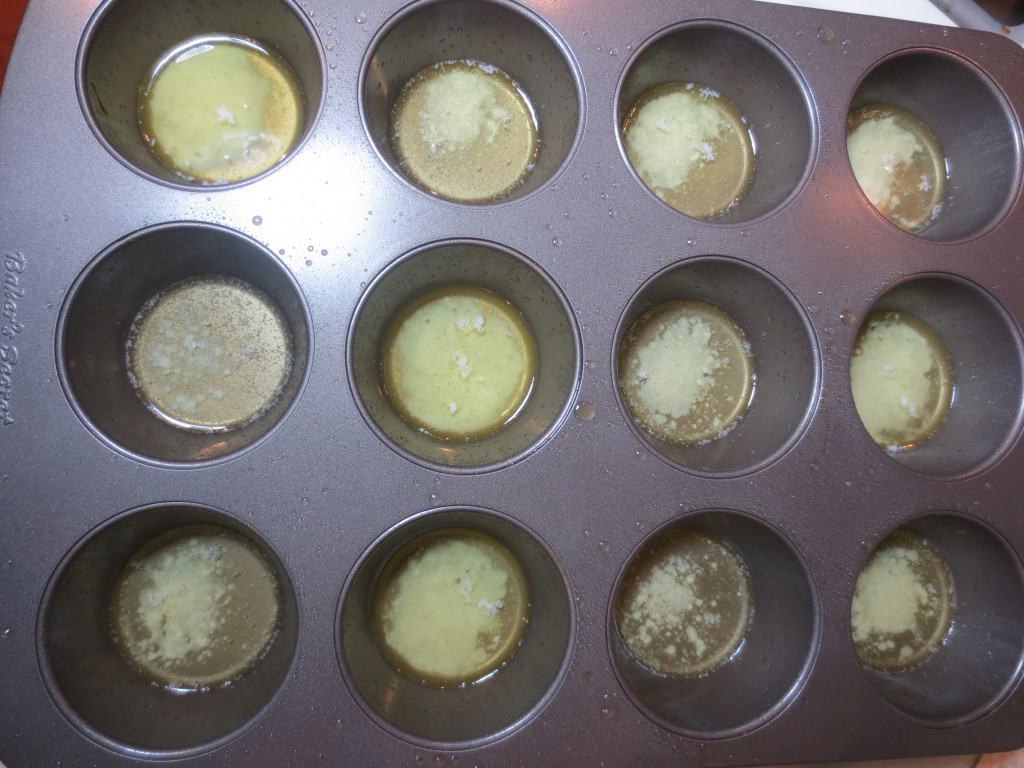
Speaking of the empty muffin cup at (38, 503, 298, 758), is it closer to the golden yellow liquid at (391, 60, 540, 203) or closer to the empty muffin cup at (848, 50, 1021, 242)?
the golden yellow liquid at (391, 60, 540, 203)

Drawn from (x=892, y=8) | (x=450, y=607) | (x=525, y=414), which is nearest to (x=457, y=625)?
(x=450, y=607)

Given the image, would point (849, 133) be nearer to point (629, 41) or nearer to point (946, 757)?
point (629, 41)

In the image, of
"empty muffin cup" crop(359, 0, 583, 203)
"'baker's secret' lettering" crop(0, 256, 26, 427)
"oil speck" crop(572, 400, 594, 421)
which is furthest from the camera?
"empty muffin cup" crop(359, 0, 583, 203)

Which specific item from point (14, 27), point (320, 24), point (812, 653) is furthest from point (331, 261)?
point (812, 653)

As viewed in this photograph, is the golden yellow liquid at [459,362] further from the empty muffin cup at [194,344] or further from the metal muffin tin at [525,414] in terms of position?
the empty muffin cup at [194,344]

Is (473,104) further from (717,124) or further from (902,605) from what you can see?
(902,605)

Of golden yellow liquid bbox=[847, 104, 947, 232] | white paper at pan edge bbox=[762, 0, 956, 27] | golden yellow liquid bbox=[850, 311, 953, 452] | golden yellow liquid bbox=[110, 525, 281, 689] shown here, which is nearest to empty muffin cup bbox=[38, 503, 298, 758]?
golden yellow liquid bbox=[110, 525, 281, 689]

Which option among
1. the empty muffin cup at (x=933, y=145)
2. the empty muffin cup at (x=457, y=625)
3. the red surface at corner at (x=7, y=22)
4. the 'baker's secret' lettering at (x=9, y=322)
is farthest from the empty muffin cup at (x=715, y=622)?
the red surface at corner at (x=7, y=22)
